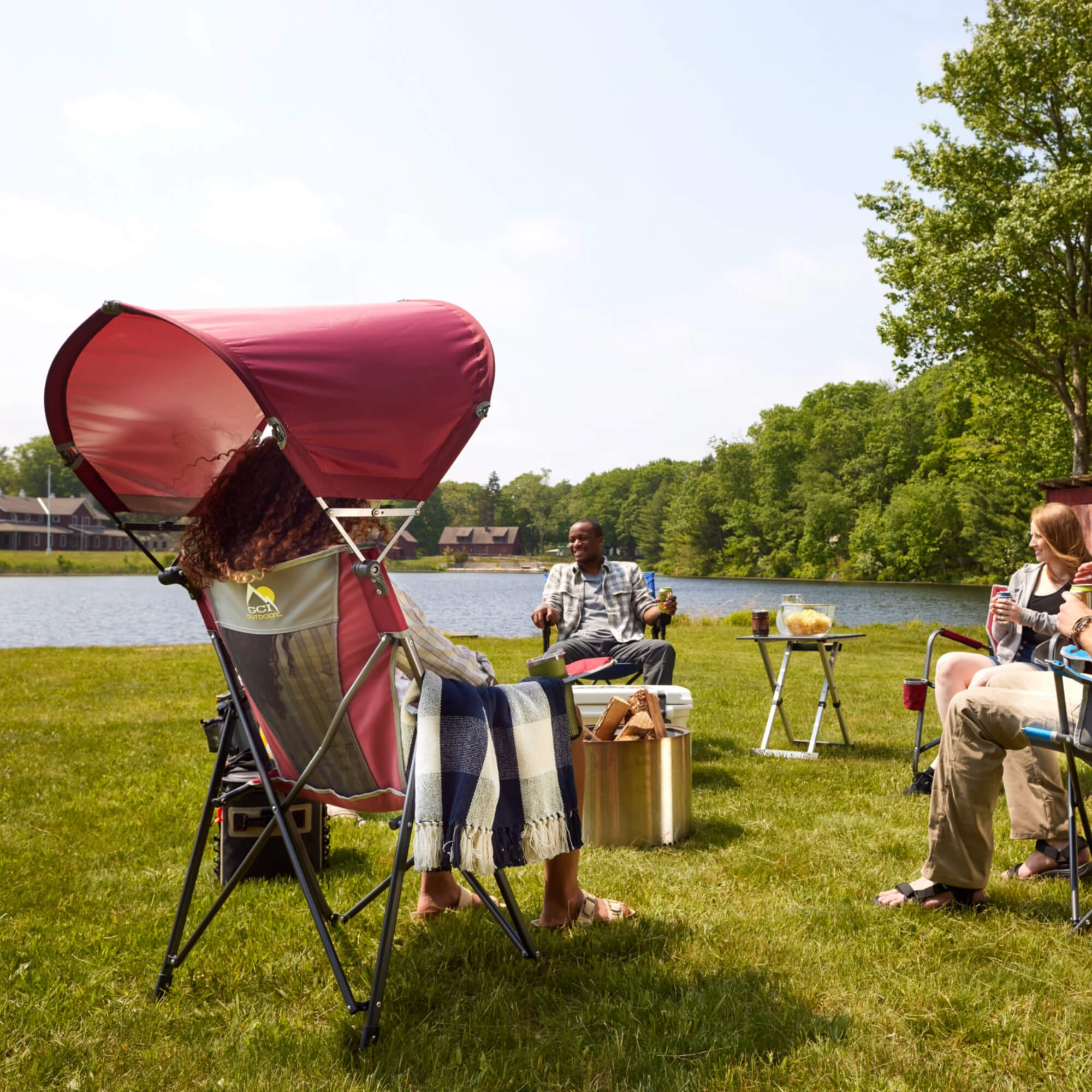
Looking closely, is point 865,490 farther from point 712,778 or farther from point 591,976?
point 591,976

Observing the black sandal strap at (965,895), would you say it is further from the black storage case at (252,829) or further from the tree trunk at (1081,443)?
the tree trunk at (1081,443)

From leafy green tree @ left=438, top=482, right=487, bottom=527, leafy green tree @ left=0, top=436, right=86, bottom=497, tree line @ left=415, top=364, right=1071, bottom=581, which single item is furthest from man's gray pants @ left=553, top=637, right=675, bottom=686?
leafy green tree @ left=438, top=482, right=487, bottom=527

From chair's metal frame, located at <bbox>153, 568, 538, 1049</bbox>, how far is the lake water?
10333mm

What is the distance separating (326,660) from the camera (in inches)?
89.6

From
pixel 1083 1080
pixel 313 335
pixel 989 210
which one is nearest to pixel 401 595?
pixel 313 335

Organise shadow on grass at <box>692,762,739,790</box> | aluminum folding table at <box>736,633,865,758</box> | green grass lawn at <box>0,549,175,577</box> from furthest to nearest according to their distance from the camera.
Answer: green grass lawn at <box>0,549,175,577</box> → aluminum folding table at <box>736,633,865,758</box> → shadow on grass at <box>692,762,739,790</box>

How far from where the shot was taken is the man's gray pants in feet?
18.0

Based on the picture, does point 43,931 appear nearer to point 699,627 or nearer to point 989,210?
point 699,627

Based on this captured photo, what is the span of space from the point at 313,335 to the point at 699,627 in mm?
16345

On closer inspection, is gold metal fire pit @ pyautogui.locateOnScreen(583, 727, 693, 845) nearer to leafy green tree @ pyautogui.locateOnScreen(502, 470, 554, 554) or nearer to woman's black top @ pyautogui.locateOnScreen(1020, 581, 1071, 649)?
woman's black top @ pyautogui.locateOnScreen(1020, 581, 1071, 649)

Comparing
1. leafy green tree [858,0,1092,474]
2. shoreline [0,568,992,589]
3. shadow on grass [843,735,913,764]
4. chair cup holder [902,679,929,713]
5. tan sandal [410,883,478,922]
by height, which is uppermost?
leafy green tree [858,0,1092,474]

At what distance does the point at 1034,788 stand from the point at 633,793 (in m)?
1.50

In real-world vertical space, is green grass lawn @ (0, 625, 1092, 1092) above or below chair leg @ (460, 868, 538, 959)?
below

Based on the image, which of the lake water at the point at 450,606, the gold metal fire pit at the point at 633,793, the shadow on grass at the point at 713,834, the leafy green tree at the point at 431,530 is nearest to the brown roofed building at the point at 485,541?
the leafy green tree at the point at 431,530
